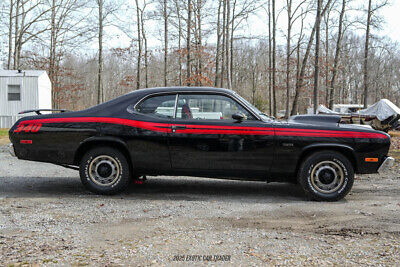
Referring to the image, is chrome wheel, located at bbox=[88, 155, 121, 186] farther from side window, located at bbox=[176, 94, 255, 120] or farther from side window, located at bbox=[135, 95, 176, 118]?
side window, located at bbox=[176, 94, 255, 120]

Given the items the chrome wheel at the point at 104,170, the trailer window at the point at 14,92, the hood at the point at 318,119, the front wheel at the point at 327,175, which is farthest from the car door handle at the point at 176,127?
the trailer window at the point at 14,92

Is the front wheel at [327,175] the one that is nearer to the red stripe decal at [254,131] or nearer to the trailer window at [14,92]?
the red stripe decal at [254,131]

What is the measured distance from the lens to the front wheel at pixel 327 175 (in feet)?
15.7

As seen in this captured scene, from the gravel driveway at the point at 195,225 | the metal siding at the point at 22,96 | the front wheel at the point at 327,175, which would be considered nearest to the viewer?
the gravel driveway at the point at 195,225

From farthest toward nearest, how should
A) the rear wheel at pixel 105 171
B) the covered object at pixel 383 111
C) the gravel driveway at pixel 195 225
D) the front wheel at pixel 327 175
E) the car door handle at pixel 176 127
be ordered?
the covered object at pixel 383 111, the rear wheel at pixel 105 171, the car door handle at pixel 176 127, the front wheel at pixel 327 175, the gravel driveway at pixel 195 225

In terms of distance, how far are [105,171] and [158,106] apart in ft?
4.14

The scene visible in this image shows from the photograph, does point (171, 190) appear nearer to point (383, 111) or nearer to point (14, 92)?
point (383, 111)

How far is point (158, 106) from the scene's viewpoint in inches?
201

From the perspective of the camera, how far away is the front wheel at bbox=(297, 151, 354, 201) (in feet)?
15.7

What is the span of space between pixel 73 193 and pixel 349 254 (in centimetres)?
403

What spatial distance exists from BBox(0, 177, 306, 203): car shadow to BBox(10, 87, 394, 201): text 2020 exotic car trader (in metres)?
0.35

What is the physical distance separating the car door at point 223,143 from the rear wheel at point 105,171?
0.78 metres

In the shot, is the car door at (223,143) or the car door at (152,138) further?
the car door at (152,138)

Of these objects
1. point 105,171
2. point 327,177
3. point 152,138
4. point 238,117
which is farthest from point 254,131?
point 105,171
